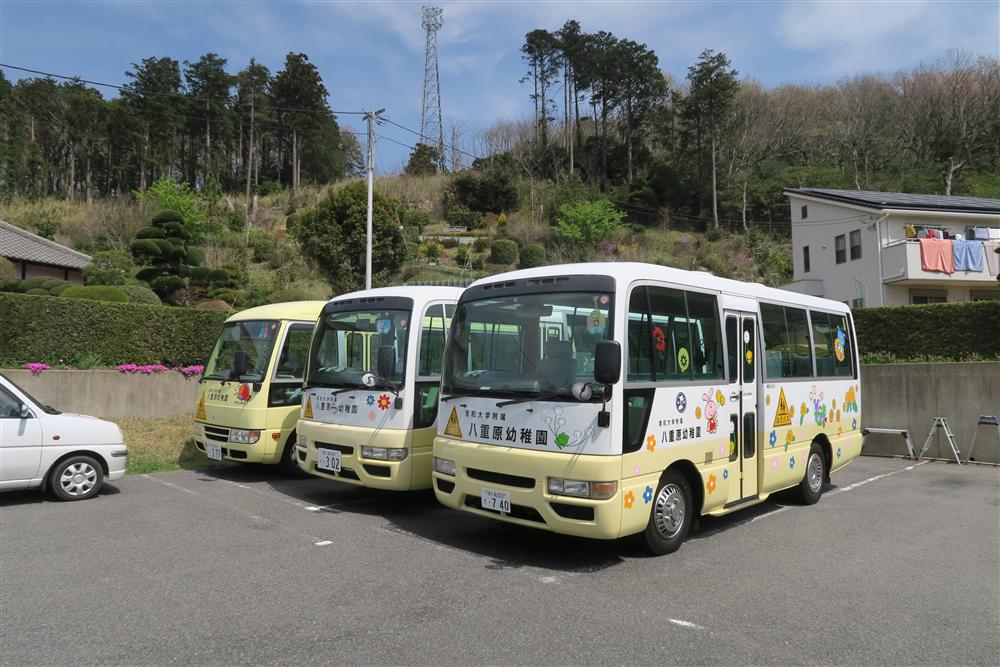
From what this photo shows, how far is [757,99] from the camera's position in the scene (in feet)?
179

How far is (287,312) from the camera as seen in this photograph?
370 inches

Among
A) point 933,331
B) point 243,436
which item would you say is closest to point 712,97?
point 933,331

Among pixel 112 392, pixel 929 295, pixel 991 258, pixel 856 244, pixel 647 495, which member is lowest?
pixel 647 495

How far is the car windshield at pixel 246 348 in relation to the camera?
9.02 meters

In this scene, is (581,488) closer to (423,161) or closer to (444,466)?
(444,466)

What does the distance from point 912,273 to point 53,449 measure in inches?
1035

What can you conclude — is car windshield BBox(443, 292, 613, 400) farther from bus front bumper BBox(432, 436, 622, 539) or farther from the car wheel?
the car wheel

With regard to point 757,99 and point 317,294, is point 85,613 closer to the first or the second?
point 317,294

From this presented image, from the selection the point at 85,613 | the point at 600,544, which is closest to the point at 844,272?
the point at 600,544

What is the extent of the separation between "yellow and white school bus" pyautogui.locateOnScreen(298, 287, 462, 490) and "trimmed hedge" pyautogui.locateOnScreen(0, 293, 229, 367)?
317 inches

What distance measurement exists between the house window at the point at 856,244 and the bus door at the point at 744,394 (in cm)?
2322

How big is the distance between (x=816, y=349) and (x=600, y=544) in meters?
4.15

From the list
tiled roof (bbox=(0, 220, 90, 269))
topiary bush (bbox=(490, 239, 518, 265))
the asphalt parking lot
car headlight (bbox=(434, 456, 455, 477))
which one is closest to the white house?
topiary bush (bbox=(490, 239, 518, 265))

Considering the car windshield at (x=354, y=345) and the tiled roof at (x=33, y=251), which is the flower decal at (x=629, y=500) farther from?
the tiled roof at (x=33, y=251)
